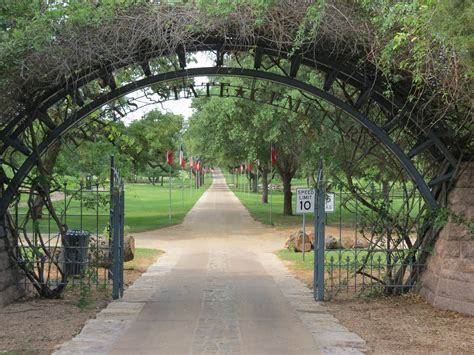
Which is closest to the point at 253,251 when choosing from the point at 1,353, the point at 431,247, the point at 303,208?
the point at 303,208

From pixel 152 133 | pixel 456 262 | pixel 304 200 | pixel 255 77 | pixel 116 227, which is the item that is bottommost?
pixel 456 262

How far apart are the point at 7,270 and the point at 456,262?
7.00 m

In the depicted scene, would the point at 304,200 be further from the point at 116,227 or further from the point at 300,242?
the point at 116,227

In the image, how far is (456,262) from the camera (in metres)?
8.25

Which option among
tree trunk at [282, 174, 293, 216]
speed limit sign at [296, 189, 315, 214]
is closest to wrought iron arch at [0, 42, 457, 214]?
speed limit sign at [296, 189, 315, 214]

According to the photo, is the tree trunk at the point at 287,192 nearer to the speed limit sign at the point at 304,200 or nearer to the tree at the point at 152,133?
the tree at the point at 152,133

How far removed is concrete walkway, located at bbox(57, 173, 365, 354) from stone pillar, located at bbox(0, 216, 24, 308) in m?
1.57

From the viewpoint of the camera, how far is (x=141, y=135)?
2422cm

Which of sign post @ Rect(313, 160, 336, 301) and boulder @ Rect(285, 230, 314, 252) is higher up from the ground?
sign post @ Rect(313, 160, 336, 301)

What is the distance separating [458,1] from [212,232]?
1904 cm

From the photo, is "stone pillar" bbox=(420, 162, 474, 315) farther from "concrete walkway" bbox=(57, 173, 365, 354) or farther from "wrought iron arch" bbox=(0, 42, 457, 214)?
"concrete walkway" bbox=(57, 173, 365, 354)

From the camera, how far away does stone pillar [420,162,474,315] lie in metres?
8.08

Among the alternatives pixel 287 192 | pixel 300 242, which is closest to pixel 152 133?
pixel 300 242

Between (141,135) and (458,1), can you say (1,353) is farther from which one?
(141,135)
